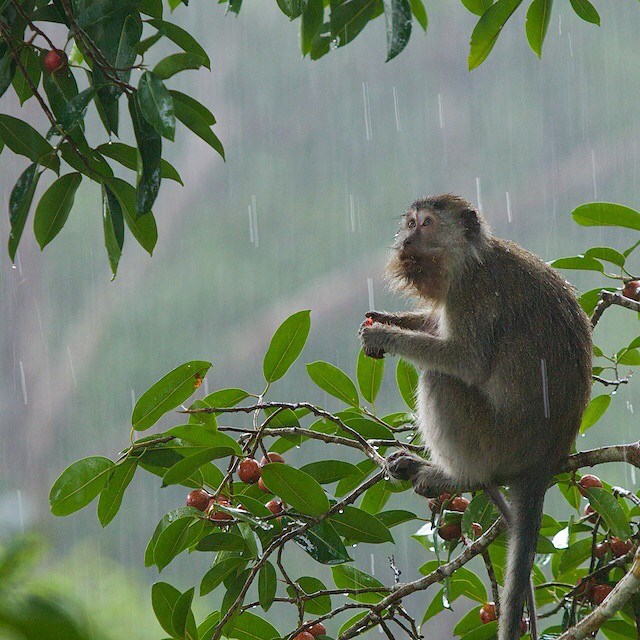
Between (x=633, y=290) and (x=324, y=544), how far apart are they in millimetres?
907

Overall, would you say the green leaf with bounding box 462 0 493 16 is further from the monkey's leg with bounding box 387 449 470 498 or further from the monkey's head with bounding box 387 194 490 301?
the monkey's leg with bounding box 387 449 470 498

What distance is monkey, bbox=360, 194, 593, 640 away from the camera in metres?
1.90

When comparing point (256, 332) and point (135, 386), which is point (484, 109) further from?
point (135, 386)

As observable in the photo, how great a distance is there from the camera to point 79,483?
5.04 ft

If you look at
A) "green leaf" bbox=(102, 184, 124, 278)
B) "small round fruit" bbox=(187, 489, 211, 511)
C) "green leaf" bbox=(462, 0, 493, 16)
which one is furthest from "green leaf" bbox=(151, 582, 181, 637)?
"green leaf" bbox=(462, 0, 493, 16)

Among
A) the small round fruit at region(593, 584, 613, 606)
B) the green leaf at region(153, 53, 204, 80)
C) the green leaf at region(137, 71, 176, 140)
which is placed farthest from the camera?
the small round fruit at region(593, 584, 613, 606)

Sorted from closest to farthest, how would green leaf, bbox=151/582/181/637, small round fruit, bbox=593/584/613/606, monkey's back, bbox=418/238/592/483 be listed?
1. green leaf, bbox=151/582/181/637
2. small round fruit, bbox=593/584/613/606
3. monkey's back, bbox=418/238/592/483

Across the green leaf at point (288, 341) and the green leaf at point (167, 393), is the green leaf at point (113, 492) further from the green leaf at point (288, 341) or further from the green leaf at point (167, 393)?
the green leaf at point (288, 341)

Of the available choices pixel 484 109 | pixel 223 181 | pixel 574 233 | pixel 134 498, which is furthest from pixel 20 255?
pixel 574 233

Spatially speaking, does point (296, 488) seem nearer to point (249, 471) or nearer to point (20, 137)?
point (249, 471)

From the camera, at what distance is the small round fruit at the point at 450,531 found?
1.78 m

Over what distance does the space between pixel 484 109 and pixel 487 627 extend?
42.0 ft

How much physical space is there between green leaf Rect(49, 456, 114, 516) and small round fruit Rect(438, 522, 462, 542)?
2.18 ft

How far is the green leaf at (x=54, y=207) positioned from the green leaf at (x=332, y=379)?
58 cm
